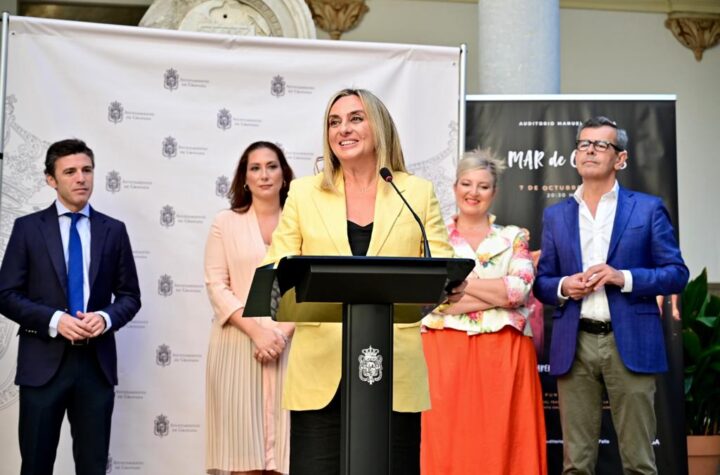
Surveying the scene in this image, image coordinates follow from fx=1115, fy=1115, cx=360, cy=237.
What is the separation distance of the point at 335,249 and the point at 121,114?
253cm

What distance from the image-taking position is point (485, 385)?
4.75 metres

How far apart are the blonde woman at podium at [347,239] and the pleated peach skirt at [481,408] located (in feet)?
5.06

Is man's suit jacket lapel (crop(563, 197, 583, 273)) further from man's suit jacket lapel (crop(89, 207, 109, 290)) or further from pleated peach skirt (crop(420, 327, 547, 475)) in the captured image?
man's suit jacket lapel (crop(89, 207, 109, 290))

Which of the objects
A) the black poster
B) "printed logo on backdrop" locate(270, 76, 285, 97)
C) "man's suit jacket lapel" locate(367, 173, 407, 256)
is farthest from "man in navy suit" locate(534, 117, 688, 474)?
"man's suit jacket lapel" locate(367, 173, 407, 256)

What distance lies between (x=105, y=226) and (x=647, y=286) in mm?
2297

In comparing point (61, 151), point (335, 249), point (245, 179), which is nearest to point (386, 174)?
point (335, 249)

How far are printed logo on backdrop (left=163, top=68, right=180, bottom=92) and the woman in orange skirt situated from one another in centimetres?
170

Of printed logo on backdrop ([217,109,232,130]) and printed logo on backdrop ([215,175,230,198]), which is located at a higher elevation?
printed logo on backdrop ([217,109,232,130])

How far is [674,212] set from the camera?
558 cm

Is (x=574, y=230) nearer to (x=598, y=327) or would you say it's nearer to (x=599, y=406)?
(x=598, y=327)

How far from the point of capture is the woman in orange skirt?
4.71 m

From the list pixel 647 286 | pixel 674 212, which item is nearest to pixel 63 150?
pixel 647 286

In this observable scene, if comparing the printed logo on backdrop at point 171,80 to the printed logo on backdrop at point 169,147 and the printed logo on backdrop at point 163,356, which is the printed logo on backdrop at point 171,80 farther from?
the printed logo on backdrop at point 163,356

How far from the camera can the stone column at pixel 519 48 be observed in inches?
232
